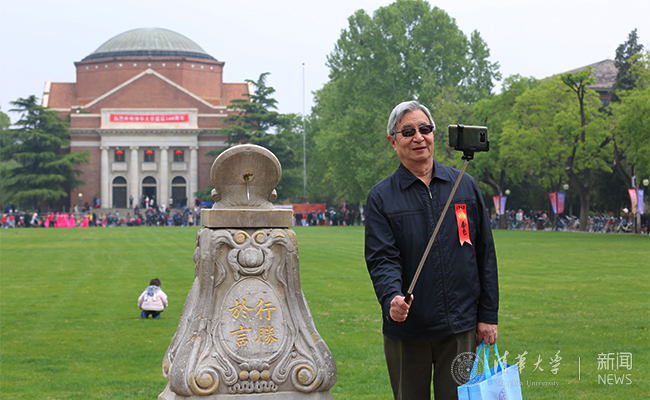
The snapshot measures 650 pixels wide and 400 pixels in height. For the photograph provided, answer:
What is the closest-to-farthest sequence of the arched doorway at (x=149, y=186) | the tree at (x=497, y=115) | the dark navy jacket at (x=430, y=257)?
the dark navy jacket at (x=430, y=257) < the tree at (x=497, y=115) < the arched doorway at (x=149, y=186)

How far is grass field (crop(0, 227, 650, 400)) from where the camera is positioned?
7414 millimetres

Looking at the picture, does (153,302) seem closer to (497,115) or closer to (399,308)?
(399,308)

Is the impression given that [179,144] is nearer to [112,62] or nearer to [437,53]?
[112,62]

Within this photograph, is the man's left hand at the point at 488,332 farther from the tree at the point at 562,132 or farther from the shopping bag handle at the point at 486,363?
the tree at the point at 562,132

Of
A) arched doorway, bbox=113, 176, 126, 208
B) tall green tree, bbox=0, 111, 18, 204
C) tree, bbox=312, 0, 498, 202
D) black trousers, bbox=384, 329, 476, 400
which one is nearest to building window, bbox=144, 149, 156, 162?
arched doorway, bbox=113, 176, 126, 208

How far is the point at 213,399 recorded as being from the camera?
17.0ft

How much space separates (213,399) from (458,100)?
165 feet

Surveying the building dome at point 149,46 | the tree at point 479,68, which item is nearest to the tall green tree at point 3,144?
the building dome at point 149,46

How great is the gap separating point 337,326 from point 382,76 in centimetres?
4386

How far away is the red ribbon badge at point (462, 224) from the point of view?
4031mm

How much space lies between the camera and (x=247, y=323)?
17.4ft

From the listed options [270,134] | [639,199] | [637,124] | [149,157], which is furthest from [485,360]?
[149,157]

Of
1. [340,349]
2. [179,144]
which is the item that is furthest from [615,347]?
[179,144]

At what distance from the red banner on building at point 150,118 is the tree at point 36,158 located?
705 centimetres
